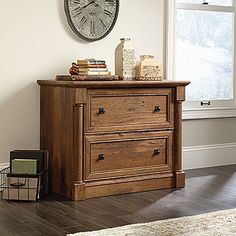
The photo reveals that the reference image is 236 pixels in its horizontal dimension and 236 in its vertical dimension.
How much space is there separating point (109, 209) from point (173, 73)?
1.71 metres

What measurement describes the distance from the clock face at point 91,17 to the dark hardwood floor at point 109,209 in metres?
1.30

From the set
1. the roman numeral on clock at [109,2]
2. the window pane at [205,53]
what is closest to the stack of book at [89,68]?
the roman numeral on clock at [109,2]

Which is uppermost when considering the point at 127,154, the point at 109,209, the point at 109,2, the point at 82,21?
the point at 109,2

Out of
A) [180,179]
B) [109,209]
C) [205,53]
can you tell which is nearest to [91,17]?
[205,53]

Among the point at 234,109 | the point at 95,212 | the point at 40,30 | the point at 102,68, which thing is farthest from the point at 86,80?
the point at 234,109

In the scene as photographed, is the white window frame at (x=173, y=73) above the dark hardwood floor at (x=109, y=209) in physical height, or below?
above

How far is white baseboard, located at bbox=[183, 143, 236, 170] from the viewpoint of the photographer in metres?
5.24

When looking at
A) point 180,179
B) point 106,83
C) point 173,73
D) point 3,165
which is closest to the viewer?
point 106,83

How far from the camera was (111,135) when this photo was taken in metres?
4.19

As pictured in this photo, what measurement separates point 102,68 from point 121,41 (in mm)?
270

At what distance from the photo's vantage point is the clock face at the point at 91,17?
4543mm

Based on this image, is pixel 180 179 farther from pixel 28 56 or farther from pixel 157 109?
pixel 28 56

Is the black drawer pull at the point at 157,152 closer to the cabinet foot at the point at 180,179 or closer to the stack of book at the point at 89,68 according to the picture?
the cabinet foot at the point at 180,179

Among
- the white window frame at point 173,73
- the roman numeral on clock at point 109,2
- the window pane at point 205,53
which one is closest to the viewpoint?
the roman numeral on clock at point 109,2
